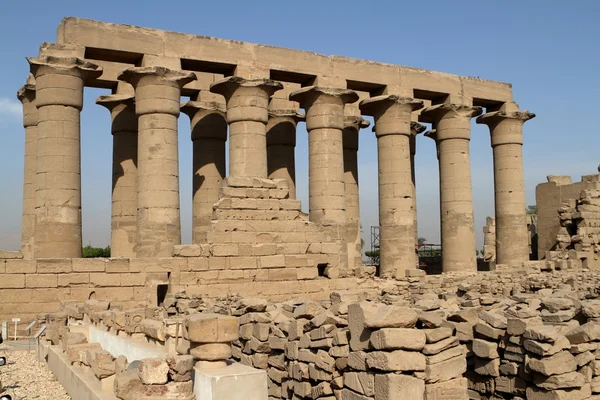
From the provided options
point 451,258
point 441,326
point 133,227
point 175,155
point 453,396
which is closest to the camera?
point 453,396

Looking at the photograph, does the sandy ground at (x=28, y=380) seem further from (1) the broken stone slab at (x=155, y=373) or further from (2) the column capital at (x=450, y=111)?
(2) the column capital at (x=450, y=111)

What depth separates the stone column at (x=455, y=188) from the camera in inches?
1096

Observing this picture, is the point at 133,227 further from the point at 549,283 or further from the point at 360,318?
the point at 360,318

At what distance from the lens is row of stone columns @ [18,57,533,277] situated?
803 inches

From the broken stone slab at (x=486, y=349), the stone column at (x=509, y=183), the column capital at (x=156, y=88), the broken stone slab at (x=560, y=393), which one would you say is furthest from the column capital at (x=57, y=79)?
the stone column at (x=509, y=183)

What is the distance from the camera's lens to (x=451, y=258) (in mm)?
27828

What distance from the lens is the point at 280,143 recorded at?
28.1 m

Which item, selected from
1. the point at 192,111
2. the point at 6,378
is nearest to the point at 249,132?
the point at 192,111

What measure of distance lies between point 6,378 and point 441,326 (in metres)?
7.67

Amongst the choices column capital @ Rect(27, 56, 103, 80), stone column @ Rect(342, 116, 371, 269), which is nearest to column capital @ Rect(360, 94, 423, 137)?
stone column @ Rect(342, 116, 371, 269)

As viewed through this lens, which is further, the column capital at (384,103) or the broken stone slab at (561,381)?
the column capital at (384,103)

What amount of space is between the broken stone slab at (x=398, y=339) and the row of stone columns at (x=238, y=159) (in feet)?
47.5

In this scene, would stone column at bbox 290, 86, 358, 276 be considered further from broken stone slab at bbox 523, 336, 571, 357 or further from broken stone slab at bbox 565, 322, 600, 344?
broken stone slab at bbox 523, 336, 571, 357

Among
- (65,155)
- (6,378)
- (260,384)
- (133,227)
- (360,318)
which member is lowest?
(6,378)
